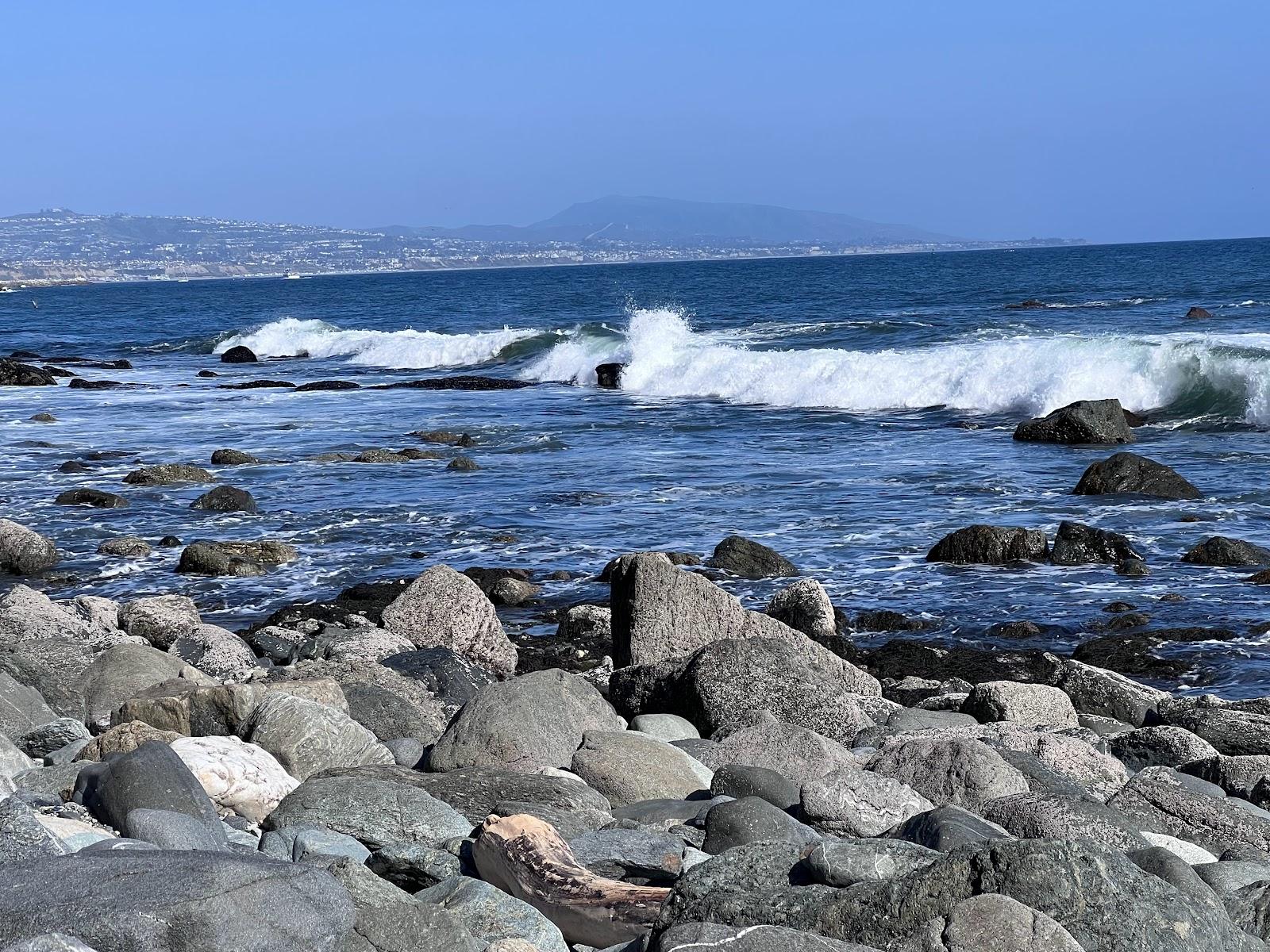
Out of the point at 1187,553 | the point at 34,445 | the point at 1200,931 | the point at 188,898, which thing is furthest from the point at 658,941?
the point at 34,445

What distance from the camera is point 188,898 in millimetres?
3254

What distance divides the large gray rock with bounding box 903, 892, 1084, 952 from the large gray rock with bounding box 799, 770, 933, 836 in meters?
1.56

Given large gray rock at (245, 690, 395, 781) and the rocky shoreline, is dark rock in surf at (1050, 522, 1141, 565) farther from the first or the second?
large gray rock at (245, 690, 395, 781)

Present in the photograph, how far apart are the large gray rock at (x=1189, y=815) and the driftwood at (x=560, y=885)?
240 cm

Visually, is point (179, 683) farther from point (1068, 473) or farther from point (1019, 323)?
point (1019, 323)

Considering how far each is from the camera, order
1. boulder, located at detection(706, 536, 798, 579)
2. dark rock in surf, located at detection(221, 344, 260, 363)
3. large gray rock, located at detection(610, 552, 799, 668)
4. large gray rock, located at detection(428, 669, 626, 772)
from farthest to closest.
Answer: dark rock in surf, located at detection(221, 344, 260, 363), boulder, located at detection(706, 536, 798, 579), large gray rock, located at detection(610, 552, 799, 668), large gray rock, located at detection(428, 669, 626, 772)

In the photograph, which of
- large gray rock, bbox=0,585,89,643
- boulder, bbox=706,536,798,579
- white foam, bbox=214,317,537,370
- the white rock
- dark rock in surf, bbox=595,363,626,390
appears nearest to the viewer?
the white rock

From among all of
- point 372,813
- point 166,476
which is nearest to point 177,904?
point 372,813

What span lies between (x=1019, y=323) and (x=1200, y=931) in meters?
37.4

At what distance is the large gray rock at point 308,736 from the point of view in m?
5.76

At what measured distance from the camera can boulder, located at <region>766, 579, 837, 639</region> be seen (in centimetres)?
984

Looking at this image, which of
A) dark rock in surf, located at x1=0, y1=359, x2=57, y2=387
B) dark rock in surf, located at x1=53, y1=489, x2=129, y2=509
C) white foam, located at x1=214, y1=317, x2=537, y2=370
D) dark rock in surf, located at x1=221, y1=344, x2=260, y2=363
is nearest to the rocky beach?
dark rock in surf, located at x1=53, y1=489, x2=129, y2=509

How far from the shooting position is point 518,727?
19.8ft

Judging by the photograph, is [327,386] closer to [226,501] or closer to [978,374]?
[978,374]
